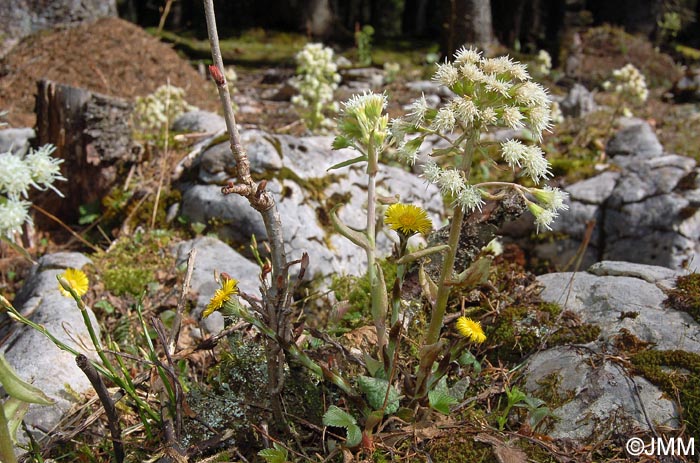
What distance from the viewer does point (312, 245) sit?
3.91 metres

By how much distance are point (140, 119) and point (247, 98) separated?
12.9 ft

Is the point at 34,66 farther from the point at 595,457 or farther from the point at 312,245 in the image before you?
the point at 595,457

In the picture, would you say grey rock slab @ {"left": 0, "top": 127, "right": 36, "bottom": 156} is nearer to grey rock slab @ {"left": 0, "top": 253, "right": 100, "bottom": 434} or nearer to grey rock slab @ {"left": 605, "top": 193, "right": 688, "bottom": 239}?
grey rock slab @ {"left": 0, "top": 253, "right": 100, "bottom": 434}

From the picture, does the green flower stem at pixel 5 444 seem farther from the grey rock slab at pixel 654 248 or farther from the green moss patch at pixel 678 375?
the grey rock slab at pixel 654 248

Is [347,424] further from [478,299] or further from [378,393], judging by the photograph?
[478,299]

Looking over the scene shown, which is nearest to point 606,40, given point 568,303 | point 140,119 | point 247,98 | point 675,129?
point 675,129

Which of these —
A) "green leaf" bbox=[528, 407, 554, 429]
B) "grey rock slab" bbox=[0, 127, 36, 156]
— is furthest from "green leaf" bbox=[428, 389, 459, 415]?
"grey rock slab" bbox=[0, 127, 36, 156]

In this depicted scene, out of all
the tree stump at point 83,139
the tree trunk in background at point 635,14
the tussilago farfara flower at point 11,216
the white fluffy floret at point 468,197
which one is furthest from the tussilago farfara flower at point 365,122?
the tree trunk in background at point 635,14

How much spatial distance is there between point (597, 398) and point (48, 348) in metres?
2.40

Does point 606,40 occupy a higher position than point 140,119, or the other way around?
point 606,40

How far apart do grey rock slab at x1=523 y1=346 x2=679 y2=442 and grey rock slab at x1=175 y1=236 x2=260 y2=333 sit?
5.52 ft

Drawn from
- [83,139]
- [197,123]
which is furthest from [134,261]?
[197,123]

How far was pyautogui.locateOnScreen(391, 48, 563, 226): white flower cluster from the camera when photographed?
1646 mm

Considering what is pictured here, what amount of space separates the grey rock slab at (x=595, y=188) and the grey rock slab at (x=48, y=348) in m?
4.67
